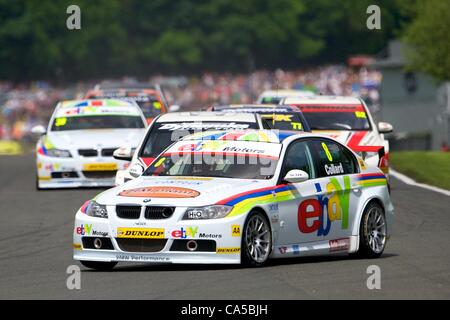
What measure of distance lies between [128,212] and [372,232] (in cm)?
271

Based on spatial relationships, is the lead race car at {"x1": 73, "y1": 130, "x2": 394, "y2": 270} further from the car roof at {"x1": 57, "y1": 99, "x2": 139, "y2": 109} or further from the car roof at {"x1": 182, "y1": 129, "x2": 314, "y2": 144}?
the car roof at {"x1": 57, "y1": 99, "x2": 139, "y2": 109}

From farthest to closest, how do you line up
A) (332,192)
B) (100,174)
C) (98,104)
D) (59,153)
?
(98,104)
(59,153)
(100,174)
(332,192)

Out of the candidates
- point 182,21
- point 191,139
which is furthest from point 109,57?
point 191,139

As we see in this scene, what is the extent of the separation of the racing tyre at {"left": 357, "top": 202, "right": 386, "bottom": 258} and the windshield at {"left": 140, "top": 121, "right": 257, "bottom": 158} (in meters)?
4.86

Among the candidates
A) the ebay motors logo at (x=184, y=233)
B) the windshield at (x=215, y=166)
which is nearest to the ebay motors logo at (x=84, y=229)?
the ebay motors logo at (x=184, y=233)

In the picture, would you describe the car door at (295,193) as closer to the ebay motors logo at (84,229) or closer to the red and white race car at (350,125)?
the ebay motors logo at (84,229)

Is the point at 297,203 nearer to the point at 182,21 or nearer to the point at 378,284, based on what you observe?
the point at 378,284

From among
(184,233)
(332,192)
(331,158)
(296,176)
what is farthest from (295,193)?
(184,233)

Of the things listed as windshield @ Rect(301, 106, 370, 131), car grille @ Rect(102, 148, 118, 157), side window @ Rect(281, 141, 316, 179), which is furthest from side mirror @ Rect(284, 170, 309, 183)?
car grille @ Rect(102, 148, 118, 157)

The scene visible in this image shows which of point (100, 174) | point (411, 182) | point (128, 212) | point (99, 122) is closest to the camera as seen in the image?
point (128, 212)

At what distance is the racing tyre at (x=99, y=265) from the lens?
13148mm

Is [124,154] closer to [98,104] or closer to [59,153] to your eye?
[59,153]

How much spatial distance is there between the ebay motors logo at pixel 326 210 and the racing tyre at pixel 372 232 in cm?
24

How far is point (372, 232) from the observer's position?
566 inches
